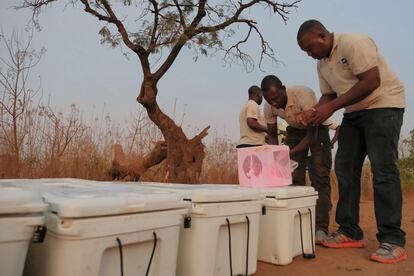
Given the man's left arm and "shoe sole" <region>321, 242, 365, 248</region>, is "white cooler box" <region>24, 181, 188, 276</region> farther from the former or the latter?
"shoe sole" <region>321, 242, 365, 248</region>

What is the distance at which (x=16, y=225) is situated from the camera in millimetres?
1182

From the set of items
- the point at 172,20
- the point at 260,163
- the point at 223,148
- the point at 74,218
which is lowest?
the point at 74,218

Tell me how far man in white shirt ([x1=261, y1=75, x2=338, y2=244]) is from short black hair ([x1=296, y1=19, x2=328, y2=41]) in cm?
60

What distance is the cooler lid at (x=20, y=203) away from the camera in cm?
116

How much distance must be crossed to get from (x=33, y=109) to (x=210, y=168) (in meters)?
2.76

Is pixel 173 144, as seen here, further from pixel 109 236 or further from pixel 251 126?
pixel 109 236

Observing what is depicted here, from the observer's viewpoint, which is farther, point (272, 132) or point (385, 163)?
point (272, 132)

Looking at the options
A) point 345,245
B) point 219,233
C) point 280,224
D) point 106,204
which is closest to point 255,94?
point 345,245

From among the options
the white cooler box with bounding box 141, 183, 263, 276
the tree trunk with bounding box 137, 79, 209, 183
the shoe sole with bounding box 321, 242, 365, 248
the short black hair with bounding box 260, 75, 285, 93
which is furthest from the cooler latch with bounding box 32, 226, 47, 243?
the tree trunk with bounding box 137, 79, 209, 183

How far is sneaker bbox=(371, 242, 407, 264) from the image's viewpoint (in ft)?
8.65

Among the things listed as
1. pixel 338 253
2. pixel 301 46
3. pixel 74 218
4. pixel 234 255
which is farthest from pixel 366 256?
pixel 74 218

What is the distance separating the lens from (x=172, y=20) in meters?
5.52

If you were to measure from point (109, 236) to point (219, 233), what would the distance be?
0.68 metres

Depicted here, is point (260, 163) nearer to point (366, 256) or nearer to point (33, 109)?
point (366, 256)
